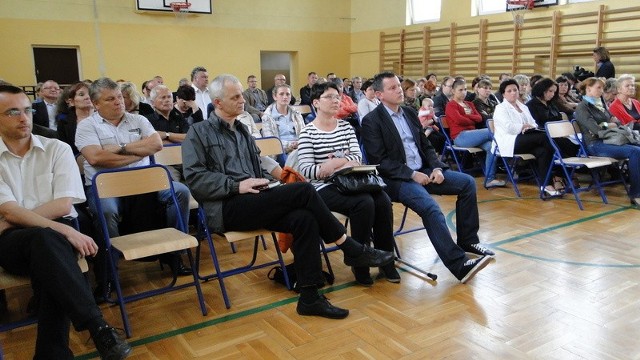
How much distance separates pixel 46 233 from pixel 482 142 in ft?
16.3

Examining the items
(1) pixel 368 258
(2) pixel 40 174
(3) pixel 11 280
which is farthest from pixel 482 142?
(3) pixel 11 280

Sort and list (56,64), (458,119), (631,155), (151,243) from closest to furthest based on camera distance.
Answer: (151,243) < (631,155) < (458,119) < (56,64)

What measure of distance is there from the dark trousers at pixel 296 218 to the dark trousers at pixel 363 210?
0.30 m

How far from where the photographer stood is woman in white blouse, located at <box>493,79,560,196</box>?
5.39 meters

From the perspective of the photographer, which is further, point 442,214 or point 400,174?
point 400,174

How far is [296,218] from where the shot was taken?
274cm

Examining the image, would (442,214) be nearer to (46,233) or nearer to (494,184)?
(46,233)

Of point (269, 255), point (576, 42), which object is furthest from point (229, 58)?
point (269, 255)

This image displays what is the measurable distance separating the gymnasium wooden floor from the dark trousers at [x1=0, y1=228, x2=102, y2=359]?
0.28 meters

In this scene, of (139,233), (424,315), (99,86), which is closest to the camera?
(424,315)

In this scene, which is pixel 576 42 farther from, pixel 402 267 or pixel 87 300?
pixel 87 300

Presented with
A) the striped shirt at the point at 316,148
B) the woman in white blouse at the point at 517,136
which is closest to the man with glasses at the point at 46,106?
the striped shirt at the point at 316,148

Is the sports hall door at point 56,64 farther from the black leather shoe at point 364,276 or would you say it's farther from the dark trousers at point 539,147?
the black leather shoe at point 364,276

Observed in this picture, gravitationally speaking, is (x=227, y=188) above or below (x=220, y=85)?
below
